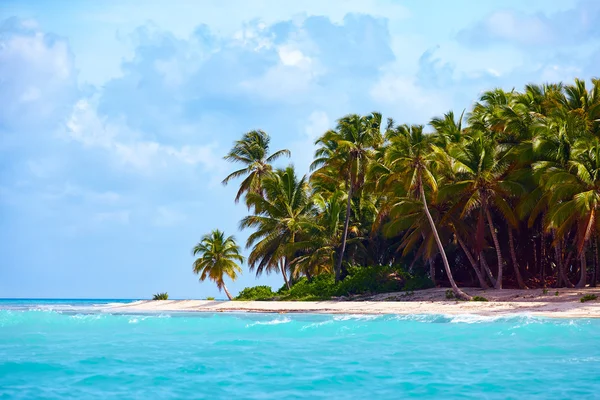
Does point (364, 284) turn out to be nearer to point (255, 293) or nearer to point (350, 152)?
point (350, 152)

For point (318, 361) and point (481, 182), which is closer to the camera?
point (318, 361)

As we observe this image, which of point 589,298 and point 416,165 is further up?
point 416,165

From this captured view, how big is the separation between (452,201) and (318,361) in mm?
18568

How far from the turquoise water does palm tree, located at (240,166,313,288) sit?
686 inches

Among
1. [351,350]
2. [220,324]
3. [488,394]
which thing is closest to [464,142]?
[220,324]

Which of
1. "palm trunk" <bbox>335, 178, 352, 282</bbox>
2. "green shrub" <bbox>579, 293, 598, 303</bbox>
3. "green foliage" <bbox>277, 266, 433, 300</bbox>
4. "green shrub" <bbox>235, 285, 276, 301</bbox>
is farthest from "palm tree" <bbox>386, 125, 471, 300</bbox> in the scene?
"green shrub" <bbox>235, 285, 276, 301</bbox>

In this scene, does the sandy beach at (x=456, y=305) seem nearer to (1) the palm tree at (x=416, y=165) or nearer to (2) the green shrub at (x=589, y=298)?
(2) the green shrub at (x=589, y=298)

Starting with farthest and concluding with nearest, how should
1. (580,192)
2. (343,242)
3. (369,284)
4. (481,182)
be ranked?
(343,242) < (369,284) < (481,182) < (580,192)

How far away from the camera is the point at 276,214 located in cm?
3794

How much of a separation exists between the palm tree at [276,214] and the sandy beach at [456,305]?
16.0ft

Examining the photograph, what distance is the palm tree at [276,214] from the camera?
37.5 meters

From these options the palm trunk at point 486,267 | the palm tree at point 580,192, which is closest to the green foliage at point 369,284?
the palm trunk at point 486,267

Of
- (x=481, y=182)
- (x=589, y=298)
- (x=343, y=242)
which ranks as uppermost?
(x=481, y=182)

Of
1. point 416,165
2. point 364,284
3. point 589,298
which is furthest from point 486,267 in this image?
point 589,298
